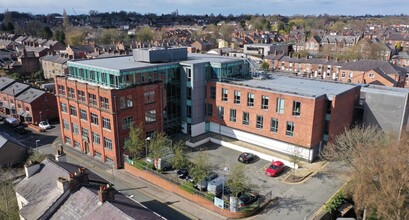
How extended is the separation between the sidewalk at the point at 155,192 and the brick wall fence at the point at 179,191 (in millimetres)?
360

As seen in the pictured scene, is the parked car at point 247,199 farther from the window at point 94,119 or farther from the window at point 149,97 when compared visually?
the window at point 94,119

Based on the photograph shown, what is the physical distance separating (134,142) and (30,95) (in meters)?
31.4

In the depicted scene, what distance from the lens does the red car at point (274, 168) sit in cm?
3647

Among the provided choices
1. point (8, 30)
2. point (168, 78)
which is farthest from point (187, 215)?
point (8, 30)

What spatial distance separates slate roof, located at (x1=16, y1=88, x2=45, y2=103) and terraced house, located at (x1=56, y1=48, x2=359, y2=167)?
46.5ft

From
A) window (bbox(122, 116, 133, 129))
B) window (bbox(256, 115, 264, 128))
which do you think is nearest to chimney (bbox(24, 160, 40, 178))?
window (bbox(122, 116, 133, 129))

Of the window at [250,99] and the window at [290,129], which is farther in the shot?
the window at [250,99]

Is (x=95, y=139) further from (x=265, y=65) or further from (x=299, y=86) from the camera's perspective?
(x=265, y=65)

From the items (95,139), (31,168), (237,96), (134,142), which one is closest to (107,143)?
(95,139)

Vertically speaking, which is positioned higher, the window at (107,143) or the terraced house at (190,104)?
the terraced house at (190,104)

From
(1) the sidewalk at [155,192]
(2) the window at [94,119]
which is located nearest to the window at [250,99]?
(1) the sidewalk at [155,192]

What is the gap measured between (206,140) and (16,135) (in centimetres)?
3162

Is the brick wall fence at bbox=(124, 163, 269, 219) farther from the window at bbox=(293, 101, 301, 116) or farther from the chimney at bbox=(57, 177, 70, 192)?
the window at bbox=(293, 101, 301, 116)

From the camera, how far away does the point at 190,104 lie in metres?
46.4
